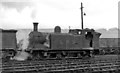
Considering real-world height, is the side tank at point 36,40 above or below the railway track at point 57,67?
above

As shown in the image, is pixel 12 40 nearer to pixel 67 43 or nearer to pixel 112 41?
pixel 67 43

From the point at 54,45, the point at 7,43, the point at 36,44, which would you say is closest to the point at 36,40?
the point at 36,44

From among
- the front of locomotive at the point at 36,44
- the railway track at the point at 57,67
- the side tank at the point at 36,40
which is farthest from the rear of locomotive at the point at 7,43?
the railway track at the point at 57,67

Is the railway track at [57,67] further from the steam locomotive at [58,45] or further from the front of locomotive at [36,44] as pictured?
the steam locomotive at [58,45]

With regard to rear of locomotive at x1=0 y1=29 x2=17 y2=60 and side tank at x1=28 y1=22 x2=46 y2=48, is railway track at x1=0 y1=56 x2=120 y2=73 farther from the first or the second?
side tank at x1=28 y1=22 x2=46 y2=48

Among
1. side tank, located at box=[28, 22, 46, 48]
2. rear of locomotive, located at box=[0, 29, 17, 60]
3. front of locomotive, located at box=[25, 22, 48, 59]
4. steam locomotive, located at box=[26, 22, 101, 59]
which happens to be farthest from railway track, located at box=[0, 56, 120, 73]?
side tank, located at box=[28, 22, 46, 48]

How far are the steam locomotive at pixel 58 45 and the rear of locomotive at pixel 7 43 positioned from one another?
128 centimetres

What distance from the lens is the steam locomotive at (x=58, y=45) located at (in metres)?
16.8

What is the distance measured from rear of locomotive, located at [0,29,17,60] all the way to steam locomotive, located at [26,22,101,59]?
1.28 metres

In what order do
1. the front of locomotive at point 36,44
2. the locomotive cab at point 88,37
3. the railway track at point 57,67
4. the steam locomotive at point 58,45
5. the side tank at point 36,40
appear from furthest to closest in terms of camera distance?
the locomotive cab at point 88,37 → the side tank at point 36,40 → the steam locomotive at point 58,45 → the front of locomotive at point 36,44 → the railway track at point 57,67

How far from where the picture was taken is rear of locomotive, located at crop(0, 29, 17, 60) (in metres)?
15.7

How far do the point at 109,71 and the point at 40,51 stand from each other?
897cm

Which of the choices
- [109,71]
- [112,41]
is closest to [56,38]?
[109,71]

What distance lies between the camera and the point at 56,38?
17.2 m
